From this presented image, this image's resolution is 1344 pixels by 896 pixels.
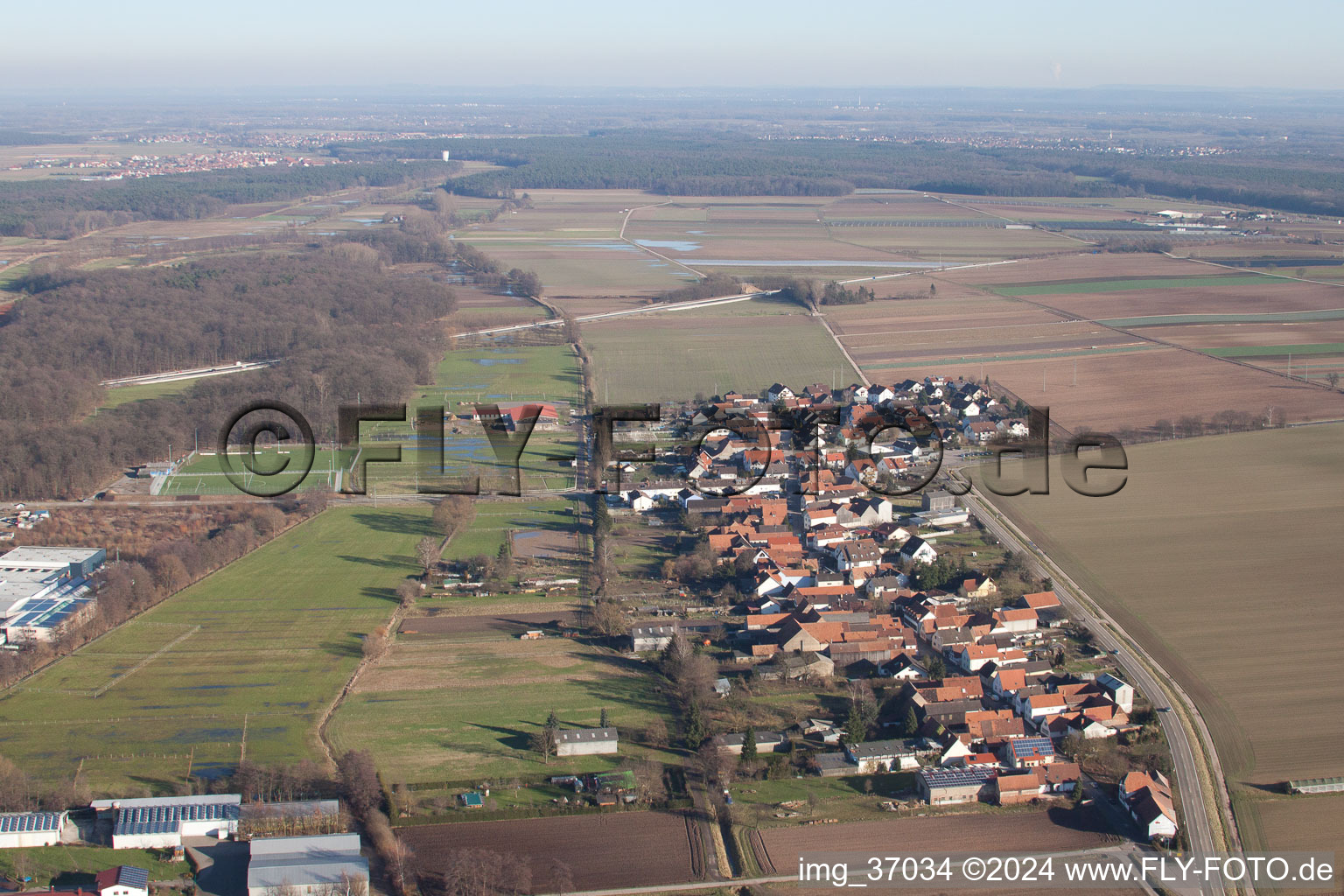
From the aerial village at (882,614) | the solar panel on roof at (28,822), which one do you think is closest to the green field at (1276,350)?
the aerial village at (882,614)

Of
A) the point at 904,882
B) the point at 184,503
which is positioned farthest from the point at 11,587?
the point at 904,882

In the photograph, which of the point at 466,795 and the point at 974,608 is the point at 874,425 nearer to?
the point at 974,608

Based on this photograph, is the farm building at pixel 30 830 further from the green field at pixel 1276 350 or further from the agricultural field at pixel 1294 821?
the green field at pixel 1276 350

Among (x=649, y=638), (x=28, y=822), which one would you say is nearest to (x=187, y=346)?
(x=649, y=638)

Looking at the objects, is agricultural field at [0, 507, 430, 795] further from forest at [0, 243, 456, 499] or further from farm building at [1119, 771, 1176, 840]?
farm building at [1119, 771, 1176, 840]

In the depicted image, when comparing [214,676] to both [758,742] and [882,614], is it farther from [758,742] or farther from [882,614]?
[882,614]

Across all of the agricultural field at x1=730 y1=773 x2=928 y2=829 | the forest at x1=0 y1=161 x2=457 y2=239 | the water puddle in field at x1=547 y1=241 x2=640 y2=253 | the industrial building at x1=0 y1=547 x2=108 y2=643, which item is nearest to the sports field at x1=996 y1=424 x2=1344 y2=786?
the agricultural field at x1=730 y1=773 x2=928 y2=829
